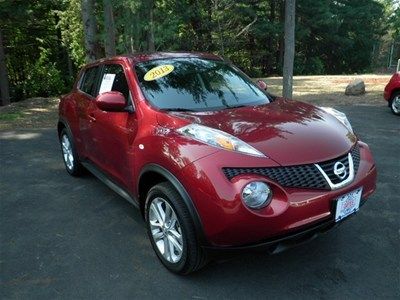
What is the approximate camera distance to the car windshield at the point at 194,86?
371 centimetres

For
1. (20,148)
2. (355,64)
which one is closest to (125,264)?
(20,148)

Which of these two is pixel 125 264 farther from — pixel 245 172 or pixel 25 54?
pixel 25 54

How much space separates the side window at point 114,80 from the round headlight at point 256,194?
1711 mm

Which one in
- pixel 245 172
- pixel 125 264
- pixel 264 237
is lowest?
pixel 125 264

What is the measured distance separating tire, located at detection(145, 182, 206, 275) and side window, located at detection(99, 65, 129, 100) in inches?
44.9

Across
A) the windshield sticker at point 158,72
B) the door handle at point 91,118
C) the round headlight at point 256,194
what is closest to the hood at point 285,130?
the round headlight at point 256,194

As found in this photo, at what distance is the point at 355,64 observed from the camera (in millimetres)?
35000

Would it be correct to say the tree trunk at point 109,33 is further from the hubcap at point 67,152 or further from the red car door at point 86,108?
the red car door at point 86,108

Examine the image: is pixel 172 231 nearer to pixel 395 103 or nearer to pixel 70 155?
pixel 70 155

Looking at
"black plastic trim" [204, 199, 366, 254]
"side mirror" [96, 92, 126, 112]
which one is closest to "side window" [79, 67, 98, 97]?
"side mirror" [96, 92, 126, 112]

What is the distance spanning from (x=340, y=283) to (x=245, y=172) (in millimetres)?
1164

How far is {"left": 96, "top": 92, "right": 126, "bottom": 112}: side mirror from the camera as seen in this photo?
358cm

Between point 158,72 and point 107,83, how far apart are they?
715 millimetres

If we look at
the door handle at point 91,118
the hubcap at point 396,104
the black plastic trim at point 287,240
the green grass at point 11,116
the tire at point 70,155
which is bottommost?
the green grass at point 11,116
